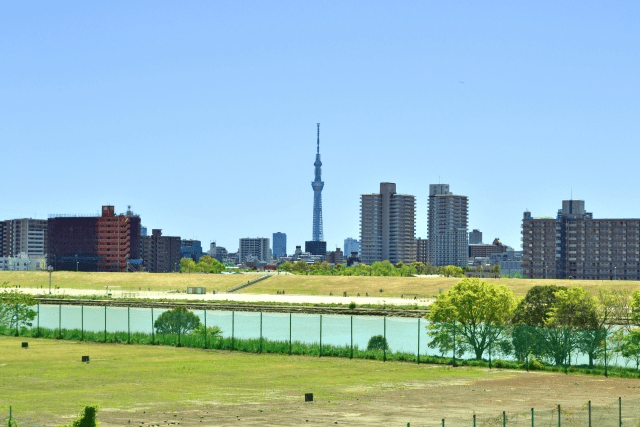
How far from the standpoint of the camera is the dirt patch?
35.2 meters

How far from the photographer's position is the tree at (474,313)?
207ft

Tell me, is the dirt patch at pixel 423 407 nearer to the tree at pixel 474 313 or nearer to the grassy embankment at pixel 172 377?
the grassy embankment at pixel 172 377

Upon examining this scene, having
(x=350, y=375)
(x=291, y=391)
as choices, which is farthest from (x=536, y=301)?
(x=291, y=391)

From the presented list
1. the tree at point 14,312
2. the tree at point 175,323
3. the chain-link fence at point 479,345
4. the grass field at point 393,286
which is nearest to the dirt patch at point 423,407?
the chain-link fence at point 479,345

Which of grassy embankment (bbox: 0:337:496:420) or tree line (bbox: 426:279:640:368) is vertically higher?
tree line (bbox: 426:279:640:368)

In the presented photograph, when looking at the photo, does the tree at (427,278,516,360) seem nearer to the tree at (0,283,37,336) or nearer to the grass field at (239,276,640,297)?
the tree at (0,283,37,336)

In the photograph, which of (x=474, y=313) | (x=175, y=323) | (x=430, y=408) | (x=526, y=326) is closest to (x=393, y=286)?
(x=175, y=323)

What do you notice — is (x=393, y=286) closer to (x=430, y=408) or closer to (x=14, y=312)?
(x=14, y=312)

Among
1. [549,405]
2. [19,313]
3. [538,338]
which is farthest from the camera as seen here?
[19,313]

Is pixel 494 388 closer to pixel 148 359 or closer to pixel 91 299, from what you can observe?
pixel 148 359

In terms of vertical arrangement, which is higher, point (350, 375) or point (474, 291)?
point (474, 291)

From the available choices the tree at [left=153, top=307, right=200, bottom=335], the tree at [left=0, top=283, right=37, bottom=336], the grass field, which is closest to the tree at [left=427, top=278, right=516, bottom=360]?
the tree at [left=153, top=307, right=200, bottom=335]

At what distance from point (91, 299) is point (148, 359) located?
332 ft

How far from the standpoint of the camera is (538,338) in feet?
191
